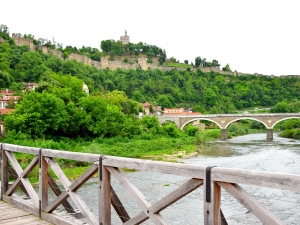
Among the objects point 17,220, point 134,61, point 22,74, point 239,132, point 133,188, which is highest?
point 134,61

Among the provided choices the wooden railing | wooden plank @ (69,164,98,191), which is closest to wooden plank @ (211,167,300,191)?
the wooden railing

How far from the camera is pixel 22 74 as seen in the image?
2776 inches

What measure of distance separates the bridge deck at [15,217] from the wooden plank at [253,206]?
106 inches

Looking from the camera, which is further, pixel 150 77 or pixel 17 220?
pixel 150 77

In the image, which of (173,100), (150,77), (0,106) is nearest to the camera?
(0,106)

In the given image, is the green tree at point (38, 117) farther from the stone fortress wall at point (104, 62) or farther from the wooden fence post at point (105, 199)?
the stone fortress wall at point (104, 62)

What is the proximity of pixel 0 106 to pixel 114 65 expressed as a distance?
2820 inches

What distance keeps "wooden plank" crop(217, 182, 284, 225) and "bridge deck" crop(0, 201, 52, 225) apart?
2.70 meters

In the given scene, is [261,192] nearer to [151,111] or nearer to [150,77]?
[151,111]

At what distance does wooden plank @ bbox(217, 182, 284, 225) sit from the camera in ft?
8.20

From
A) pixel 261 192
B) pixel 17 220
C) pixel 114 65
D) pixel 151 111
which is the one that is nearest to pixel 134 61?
pixel 114 65

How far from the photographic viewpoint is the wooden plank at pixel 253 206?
250 centimetres

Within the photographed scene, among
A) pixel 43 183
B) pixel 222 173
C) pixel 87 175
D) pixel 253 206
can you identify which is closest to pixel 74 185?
pixel 87 175

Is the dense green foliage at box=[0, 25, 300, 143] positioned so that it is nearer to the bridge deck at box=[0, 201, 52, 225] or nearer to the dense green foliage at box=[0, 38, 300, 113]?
the dense green foliage at box=[0, 38, 300, 113]
